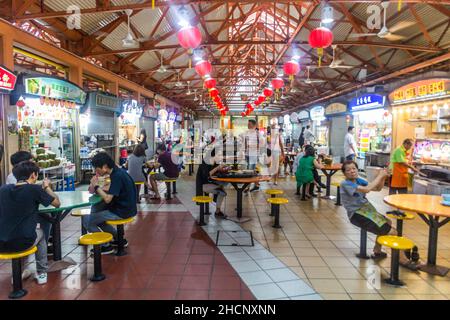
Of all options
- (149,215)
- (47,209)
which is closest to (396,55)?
(149,215)

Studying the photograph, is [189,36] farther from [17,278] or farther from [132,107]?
[132,107]

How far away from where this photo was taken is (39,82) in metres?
6.62

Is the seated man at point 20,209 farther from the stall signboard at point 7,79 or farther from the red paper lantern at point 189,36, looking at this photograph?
the stall signboard at point 7,79

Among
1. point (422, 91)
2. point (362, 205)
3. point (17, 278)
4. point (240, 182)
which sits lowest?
point (17, 278)

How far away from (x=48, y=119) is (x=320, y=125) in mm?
15189

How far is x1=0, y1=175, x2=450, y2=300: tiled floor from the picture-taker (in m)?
3.42

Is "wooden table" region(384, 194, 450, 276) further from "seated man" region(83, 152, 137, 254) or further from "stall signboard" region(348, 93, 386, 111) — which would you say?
"stall signboard" region(348, 93, 386, 111)

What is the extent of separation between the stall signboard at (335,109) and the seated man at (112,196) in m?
12.8

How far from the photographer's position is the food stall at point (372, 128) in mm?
11359

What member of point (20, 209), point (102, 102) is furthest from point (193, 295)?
point (102, 102)

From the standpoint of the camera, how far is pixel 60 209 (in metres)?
3.67

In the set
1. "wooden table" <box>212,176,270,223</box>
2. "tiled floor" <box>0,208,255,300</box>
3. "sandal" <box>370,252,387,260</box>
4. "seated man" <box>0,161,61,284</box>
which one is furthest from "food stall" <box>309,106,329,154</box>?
"seated man" <box>0,161,61,284</box>

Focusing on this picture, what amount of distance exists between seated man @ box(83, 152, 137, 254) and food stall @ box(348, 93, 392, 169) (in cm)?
966
